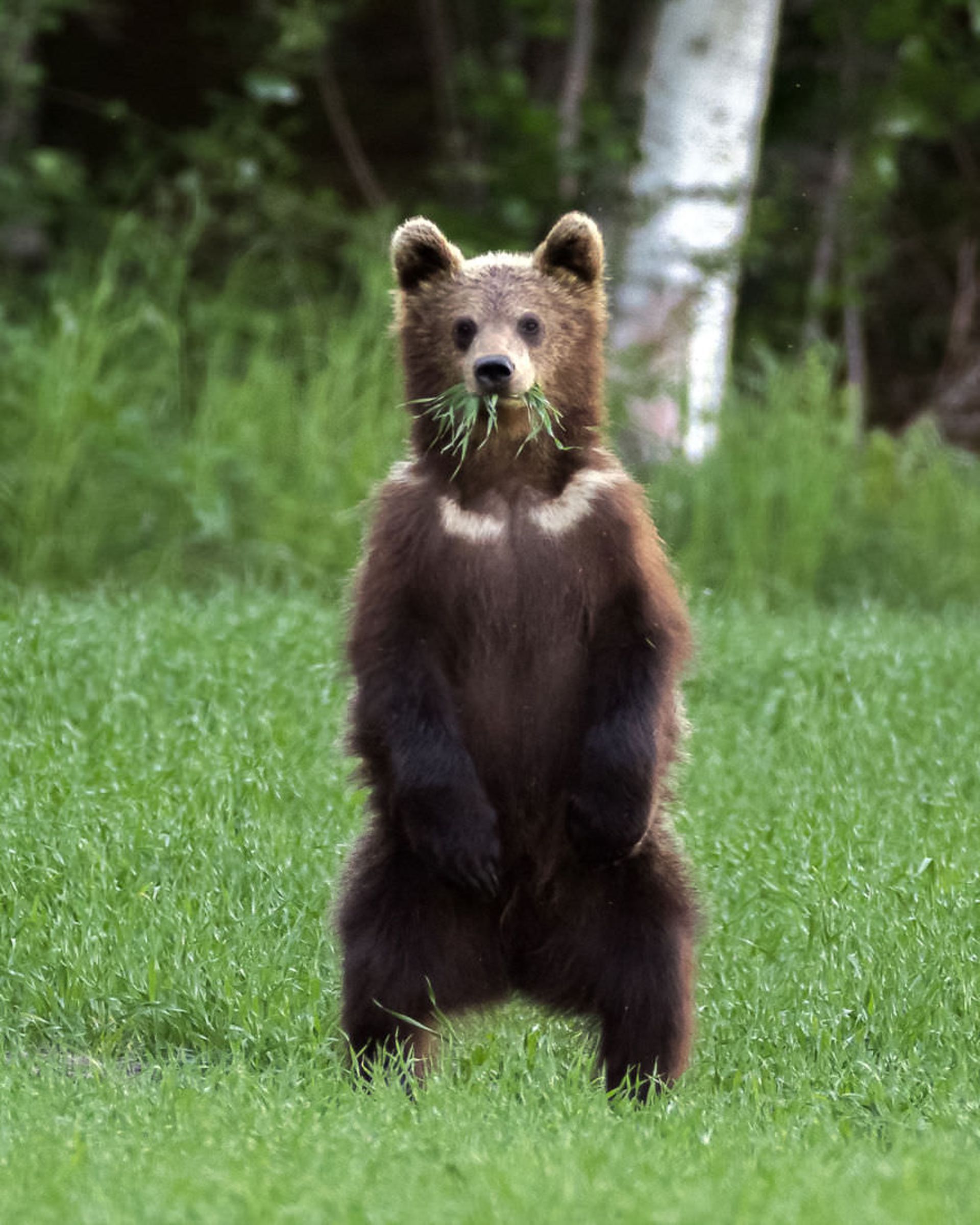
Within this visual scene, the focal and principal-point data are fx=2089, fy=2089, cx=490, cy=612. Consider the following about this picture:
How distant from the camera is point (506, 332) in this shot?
3920mm

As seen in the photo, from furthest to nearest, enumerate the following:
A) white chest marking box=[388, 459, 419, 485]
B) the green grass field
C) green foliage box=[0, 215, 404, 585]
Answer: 1. green foliage box=[0, 215, 404, 585]
2. white chest marking box=[388, 459, 419, 485]
3. the green grass field

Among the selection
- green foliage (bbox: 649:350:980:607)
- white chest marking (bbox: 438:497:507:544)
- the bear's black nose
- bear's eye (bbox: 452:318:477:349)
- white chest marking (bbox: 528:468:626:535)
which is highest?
bear's eye (bbox: 452:318:477:349)

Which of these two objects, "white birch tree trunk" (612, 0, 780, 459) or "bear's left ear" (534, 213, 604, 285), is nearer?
"bear's left ear" (534, 213, 604, 285)

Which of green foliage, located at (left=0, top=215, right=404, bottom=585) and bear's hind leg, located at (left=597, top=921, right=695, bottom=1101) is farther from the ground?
green foliage, located at (left=0, top=215, right=404, bottom=585)

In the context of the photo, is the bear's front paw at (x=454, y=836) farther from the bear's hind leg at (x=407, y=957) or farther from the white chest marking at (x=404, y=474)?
the white chest marking at (x=404, y=474)

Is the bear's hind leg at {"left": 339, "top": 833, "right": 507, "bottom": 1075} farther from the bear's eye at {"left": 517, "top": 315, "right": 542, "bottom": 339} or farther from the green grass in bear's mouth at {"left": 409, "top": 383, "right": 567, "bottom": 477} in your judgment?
the bear's eye at {"left": 517, "top": 315, "right": 542, "bottom": 339}

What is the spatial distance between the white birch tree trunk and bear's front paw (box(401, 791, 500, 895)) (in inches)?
254

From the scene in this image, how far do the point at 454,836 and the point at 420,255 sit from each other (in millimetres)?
1148

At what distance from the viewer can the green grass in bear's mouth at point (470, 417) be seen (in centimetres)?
383

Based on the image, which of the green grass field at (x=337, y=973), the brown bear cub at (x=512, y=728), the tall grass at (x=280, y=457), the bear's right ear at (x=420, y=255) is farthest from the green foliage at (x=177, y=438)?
the brown bear cub at (x=512, y=728)

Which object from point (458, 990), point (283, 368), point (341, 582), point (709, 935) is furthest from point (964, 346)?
point (458, 990)

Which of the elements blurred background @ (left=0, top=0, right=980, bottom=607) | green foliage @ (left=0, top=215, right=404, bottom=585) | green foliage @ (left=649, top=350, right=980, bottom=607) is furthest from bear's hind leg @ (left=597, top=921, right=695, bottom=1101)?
green foliage @ (left=649, top=350, right=980, bottom=607)

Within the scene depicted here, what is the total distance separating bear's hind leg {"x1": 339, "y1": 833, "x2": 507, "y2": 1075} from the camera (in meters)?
3.81

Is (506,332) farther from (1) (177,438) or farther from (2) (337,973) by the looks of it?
(1) (177,438)
